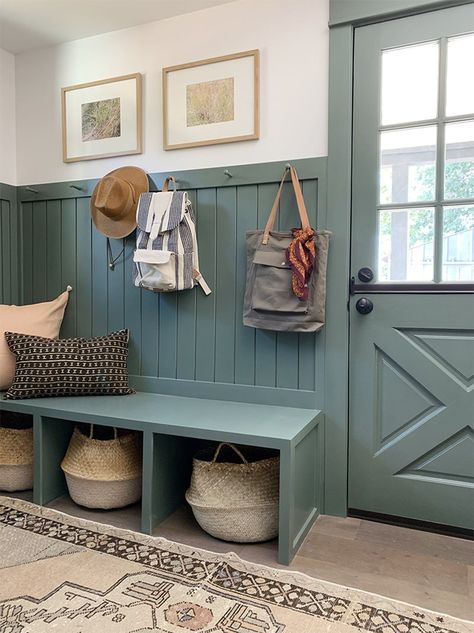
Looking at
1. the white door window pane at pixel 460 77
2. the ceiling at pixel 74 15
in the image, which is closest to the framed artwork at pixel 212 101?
the ceiling at pixel 74 15

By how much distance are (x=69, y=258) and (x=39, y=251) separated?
0.23 metres

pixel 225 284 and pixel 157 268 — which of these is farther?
pixel 225 284

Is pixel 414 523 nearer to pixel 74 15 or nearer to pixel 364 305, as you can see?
pixel 364 305

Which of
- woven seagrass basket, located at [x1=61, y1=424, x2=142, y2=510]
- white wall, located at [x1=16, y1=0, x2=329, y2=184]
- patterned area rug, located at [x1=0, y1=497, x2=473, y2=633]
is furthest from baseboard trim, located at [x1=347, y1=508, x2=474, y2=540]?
white wall, located at [x1=16, y1=0, x2=329, y2=184]

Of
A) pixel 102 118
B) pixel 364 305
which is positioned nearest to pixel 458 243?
pixel 364 305

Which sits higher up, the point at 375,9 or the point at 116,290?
the point at 375,9

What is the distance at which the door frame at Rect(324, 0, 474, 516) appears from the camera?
1993mm

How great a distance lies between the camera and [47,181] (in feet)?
8.95

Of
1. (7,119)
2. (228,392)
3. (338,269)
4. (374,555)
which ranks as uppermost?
(7,119)

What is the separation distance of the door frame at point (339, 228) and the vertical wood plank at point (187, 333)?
26.1 inches

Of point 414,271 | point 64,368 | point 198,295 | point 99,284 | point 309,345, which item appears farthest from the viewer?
point 99,284

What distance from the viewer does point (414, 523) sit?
A: 1999mm

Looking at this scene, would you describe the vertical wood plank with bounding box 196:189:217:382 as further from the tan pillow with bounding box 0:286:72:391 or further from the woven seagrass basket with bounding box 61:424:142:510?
the tan pillow with bounding box 0:286:72:391

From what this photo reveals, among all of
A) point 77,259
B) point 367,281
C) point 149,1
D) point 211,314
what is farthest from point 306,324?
point 149,1
